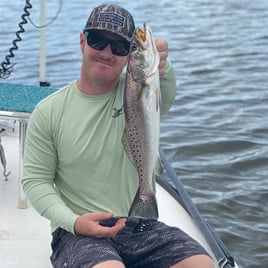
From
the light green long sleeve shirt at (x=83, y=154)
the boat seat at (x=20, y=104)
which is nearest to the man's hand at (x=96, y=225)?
the light green long sleeve shirt at (x=83, y=154)

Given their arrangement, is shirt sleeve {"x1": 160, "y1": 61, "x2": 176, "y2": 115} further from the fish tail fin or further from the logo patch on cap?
the fish tail fin

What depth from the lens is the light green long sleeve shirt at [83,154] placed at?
3148 millimetres

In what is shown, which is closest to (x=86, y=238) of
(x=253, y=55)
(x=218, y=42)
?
(x=253, y=55)

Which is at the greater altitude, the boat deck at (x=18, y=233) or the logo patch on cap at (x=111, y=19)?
the logo patch on cap at (x=111, y=19)

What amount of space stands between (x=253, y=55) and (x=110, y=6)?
8.71 m

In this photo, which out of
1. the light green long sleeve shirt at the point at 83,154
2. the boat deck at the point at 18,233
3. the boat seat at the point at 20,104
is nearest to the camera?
the light green long sleeve shirt at the point at 83,154

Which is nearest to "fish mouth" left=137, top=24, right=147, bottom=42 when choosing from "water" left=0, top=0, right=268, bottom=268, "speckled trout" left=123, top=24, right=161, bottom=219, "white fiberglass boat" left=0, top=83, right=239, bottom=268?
"speckled trout" left=123, top=24, right=161, bottom=219

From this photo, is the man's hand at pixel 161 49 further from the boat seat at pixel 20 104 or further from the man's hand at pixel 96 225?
the boat seat at pixel 20 104

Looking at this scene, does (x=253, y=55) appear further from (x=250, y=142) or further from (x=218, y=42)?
(x=250, y=142)

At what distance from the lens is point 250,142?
7.62m

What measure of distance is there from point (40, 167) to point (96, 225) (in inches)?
15.1

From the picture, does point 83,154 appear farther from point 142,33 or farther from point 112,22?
point 142,33

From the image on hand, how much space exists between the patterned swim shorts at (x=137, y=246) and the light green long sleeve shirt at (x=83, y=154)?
0.09 m

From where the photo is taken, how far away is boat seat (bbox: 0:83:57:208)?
4.09 metres
